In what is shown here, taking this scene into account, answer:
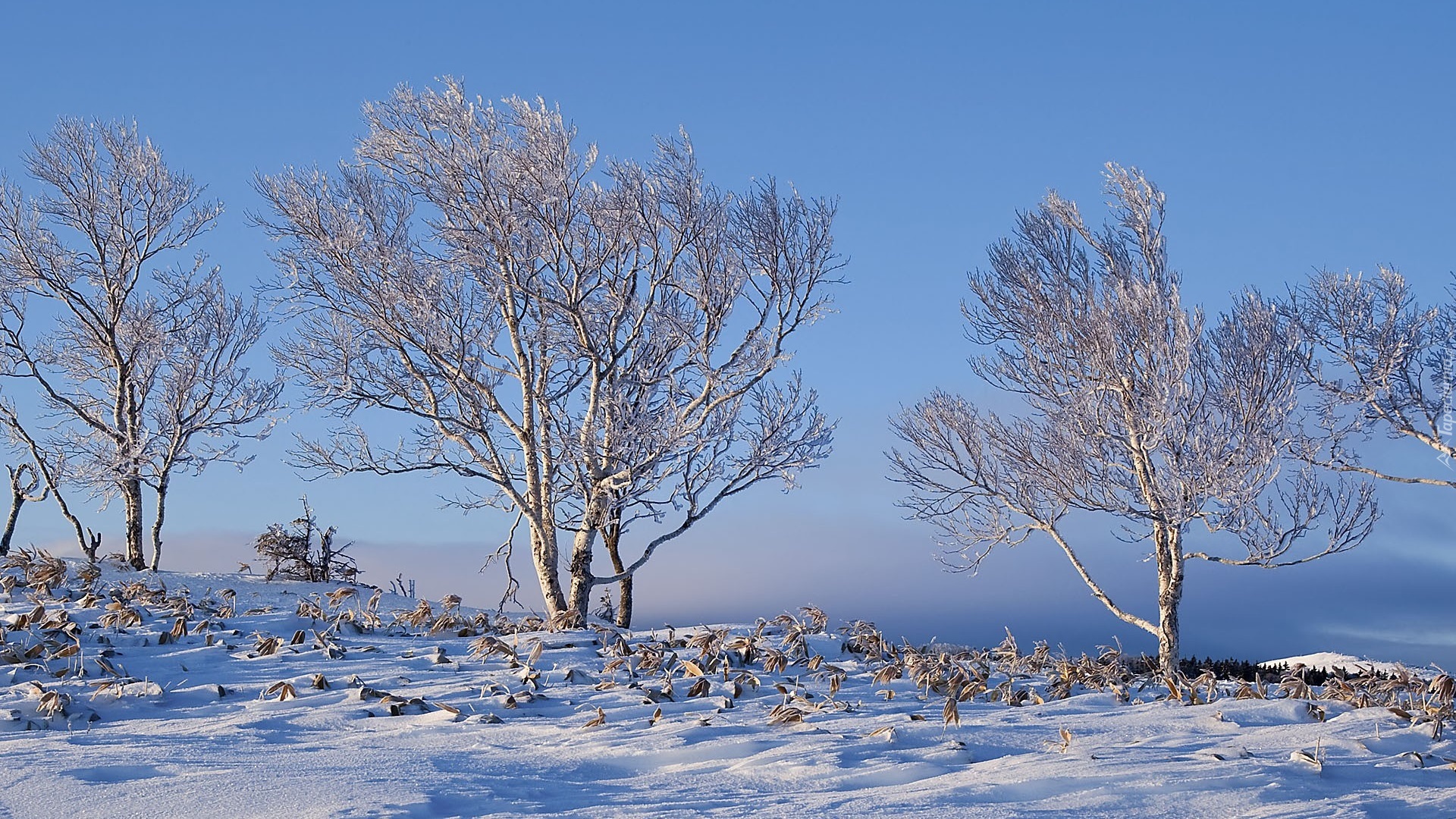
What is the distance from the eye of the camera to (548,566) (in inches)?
472

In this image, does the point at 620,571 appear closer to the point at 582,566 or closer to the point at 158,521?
the point at 582,566

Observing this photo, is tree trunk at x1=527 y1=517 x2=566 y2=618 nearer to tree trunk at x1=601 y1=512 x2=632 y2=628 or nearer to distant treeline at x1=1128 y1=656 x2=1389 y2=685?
tree trunk at x1=601 y1=512 x2=632 y2=628

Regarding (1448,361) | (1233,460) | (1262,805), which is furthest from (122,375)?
(1448,361)

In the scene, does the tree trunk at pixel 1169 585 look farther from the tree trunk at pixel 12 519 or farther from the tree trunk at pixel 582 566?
the tree trunk at pixel 12 519

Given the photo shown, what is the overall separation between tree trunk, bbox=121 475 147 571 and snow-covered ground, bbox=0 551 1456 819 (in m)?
9.27

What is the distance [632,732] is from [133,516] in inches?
594

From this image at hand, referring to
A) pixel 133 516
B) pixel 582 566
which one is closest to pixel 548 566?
pixel 582 566

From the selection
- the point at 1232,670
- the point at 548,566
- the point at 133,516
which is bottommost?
the point at 1232,670

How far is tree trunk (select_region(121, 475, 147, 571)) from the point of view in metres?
16.8

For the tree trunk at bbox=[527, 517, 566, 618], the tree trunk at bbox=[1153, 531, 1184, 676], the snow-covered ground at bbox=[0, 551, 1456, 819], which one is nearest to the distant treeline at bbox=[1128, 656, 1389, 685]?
the tree trunk at bbox=[1153, 531, 1184, 676]

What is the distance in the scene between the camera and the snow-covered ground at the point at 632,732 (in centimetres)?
395

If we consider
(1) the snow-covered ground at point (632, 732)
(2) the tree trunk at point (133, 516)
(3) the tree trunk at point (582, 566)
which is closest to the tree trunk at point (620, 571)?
(3) the tree trunk at point (582, 566)

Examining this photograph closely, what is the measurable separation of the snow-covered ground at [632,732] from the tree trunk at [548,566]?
3.66m

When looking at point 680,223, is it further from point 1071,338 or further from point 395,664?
point 395,664
